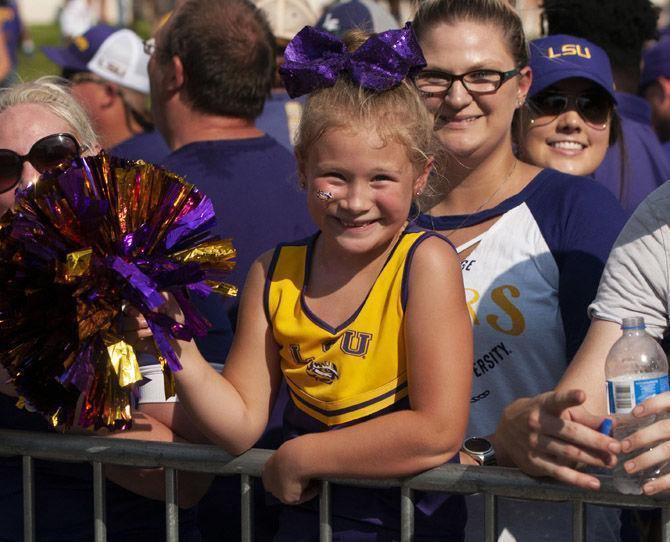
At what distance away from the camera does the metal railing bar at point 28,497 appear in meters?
2.89

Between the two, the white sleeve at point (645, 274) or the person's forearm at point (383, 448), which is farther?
the white sleeve at point (645, 274)

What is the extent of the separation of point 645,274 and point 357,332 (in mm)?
661

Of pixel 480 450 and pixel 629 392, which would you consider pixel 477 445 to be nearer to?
pixel 480 450

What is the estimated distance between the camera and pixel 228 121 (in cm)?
439

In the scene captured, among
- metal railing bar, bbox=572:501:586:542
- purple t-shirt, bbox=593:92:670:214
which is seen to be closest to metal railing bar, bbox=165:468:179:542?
metal railing bar, bbox=572:501:586:542

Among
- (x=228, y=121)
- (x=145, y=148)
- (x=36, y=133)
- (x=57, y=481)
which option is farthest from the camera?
(x=145, y=148)

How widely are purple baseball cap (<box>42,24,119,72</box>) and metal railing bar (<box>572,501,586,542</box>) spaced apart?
16.6ft

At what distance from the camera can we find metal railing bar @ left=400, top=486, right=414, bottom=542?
8.46 ft

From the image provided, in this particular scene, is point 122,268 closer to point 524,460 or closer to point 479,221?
point 524,460

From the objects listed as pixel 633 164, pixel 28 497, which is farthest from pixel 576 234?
pixel 633 164

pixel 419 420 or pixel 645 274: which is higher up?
pixel 645 274

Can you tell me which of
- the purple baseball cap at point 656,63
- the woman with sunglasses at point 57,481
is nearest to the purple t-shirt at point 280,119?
the purple baseball cap at point 656,63

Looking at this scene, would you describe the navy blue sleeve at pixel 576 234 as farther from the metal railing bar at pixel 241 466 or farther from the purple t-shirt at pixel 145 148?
the purple t-shirt at pixel 145 148

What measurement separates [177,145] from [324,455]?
6.96ft
